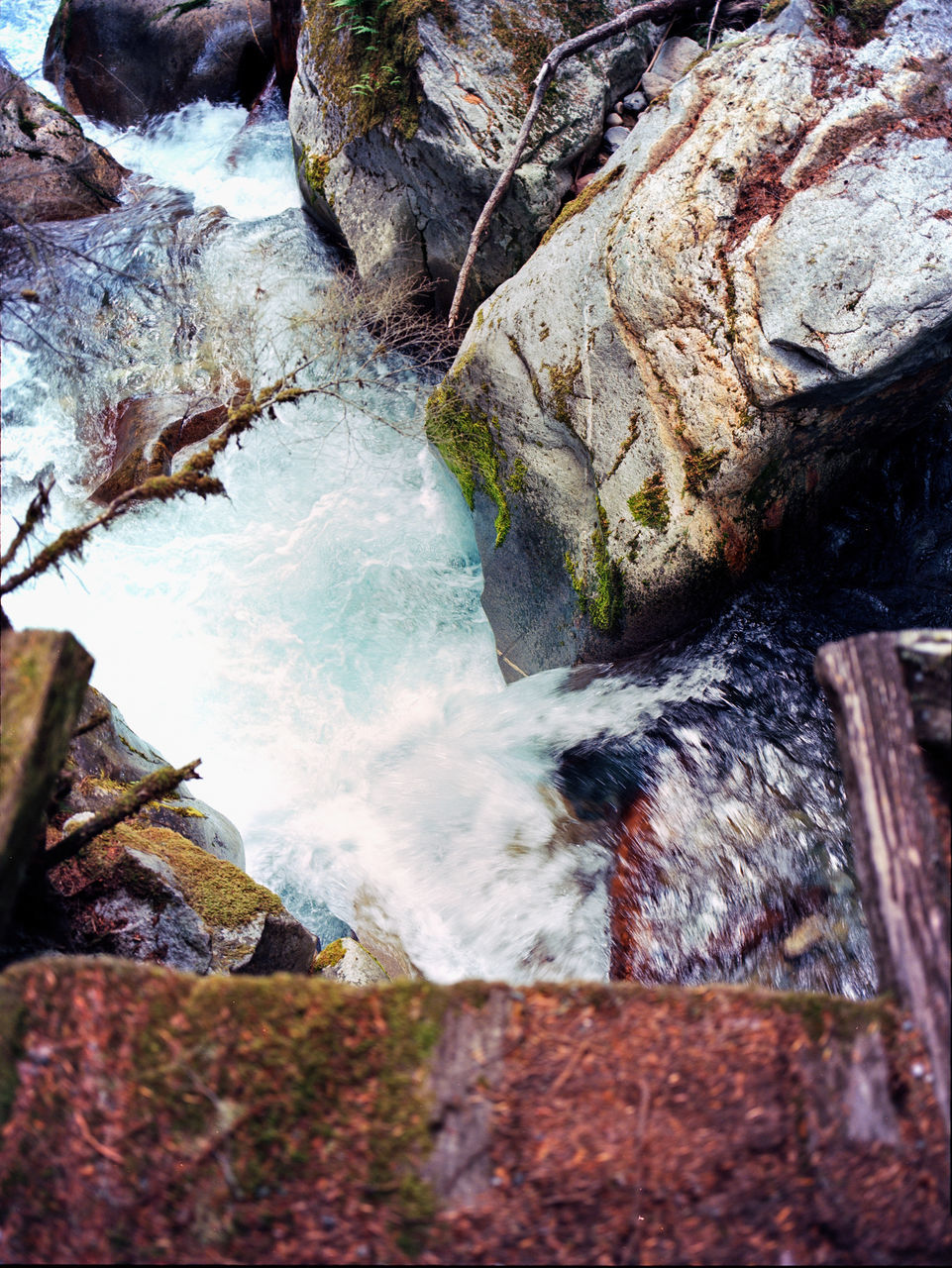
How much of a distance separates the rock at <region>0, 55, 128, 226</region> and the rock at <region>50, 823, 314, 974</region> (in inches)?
275

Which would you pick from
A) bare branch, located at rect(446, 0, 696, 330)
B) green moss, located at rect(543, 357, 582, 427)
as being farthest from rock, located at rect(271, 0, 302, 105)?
green moss, located at rect(543, 357, 582, 427)

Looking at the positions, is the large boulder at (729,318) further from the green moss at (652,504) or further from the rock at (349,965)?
the rock at (349,965)

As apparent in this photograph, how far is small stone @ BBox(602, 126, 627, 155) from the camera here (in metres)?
5.57

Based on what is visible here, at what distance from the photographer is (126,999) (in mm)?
1505

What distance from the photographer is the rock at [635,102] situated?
5613 mm

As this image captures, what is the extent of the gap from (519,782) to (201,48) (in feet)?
33.1

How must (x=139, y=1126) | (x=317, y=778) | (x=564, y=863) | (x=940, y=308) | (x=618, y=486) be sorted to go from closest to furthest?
1. (x=139, y=1126)
2. (x=940, y=308)
3. (x=564, y=863)
4. (x=618, y=486)
5. (x=317, y=778)

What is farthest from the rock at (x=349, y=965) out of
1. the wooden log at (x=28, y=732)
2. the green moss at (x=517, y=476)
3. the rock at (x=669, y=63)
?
the rock at (x=669, y=63)

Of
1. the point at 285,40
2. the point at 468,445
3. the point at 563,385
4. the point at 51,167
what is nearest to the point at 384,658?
the point at 468,445

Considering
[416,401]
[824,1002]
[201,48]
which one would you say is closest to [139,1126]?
[824,1002]

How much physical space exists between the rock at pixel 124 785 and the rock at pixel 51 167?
235 inches

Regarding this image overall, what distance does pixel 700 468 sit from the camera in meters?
4.07

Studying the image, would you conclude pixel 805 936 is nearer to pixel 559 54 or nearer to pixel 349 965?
pixel 349 965

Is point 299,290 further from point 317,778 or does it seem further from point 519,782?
point 519,782
